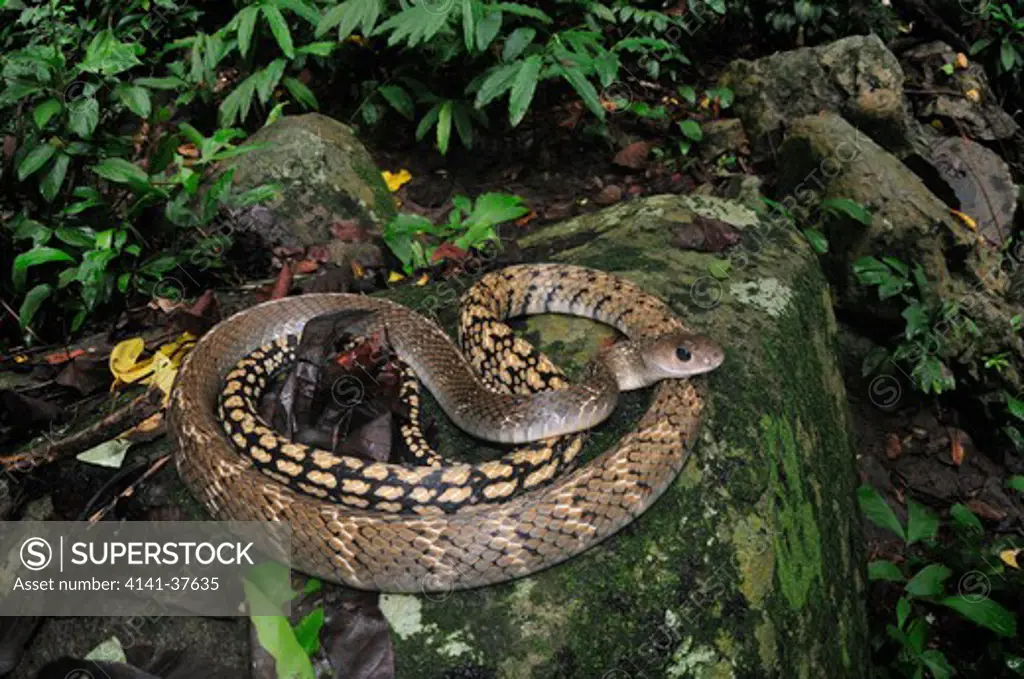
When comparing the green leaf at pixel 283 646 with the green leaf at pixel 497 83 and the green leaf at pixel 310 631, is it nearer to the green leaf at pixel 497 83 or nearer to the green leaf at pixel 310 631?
the green leaf at pixel 310 631

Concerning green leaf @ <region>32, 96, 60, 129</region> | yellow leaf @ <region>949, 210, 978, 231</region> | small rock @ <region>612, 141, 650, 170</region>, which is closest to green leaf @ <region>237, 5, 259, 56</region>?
green leaf @ <region>32, 96, 60, 129</region>

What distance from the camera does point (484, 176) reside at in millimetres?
8812

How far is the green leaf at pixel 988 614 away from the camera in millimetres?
5293

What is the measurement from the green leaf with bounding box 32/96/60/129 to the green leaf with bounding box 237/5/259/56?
2.15 meters

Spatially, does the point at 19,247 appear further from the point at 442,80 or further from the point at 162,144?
the point at 442,80

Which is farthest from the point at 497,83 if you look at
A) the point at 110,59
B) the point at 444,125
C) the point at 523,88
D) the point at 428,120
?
the point at 110,59

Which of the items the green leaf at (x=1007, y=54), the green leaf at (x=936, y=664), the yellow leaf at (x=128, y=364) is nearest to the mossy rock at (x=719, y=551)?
the green leaf at (x=936, y=664)

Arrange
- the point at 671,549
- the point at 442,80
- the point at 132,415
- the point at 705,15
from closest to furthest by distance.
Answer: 1. the point at 671,549
2. the point at 132,415
3. the point at 442,80
4. the point at 705,15

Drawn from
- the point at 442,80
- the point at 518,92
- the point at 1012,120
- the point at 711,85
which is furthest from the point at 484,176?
the point at 1012,120

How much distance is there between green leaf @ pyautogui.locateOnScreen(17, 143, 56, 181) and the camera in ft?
18.7

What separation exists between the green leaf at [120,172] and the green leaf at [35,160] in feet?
0.96

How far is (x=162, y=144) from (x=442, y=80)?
128 inches

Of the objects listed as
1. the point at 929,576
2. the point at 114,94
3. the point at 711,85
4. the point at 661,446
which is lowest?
the point at 929,576

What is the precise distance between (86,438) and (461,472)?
2.40 m
